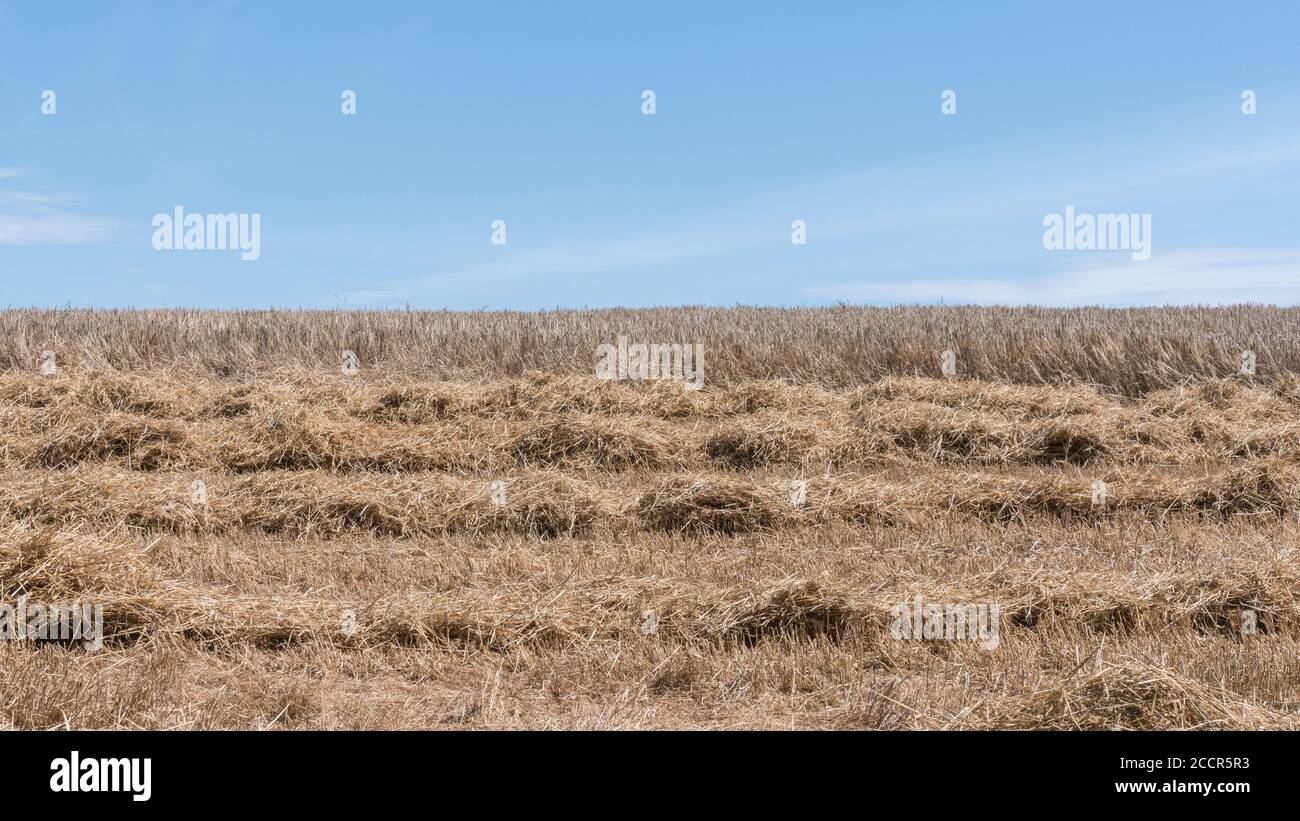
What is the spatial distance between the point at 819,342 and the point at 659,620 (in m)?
11.0

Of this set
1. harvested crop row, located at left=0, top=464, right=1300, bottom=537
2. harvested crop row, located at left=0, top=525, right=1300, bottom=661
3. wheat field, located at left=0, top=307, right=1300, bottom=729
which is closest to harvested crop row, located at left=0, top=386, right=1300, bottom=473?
wheat field, located at left=0, top=307, right=1300, bottom=729

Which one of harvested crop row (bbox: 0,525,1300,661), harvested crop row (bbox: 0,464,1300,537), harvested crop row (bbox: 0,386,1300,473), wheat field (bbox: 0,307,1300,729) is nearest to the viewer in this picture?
wheat field (bbox: 0,307,1300,729)

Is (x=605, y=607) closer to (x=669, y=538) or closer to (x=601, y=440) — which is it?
(x=669, y=538)

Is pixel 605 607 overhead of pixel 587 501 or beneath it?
beneath

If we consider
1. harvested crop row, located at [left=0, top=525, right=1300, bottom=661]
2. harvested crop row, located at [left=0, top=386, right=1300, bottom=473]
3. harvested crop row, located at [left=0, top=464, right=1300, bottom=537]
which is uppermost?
harvested crop row, located at [left=0, top=386, right=1300, bottom=473]

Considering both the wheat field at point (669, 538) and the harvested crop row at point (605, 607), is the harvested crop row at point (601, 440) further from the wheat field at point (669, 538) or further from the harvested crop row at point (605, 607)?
the harvested crop row at point (605, 607)

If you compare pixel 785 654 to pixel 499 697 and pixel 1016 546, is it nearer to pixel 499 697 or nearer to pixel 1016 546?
pixel 499 697

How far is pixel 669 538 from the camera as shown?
7715 millimetres

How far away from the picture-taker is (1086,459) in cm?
1056

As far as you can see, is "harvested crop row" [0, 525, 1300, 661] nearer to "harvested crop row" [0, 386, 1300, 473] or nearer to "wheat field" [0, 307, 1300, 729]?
"wheat field" [0, 307, 1300, 729]

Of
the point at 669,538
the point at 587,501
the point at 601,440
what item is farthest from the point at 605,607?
the point at 601,440

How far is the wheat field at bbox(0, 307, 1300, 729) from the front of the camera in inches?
180

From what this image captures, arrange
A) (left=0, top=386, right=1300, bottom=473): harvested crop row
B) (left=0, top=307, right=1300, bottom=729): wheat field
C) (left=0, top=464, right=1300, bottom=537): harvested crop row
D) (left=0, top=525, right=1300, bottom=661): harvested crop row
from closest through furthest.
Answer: (left=0, top=307, right=1300, bottom=729): wheat field
(left=0, top=525, right=1300, bottom=661): harvested crop row
(left=0, top=464, right=1300, bottom=537): harvested crop row
(left=0, top=386, right=1300, bottom=473): harvested crop row
